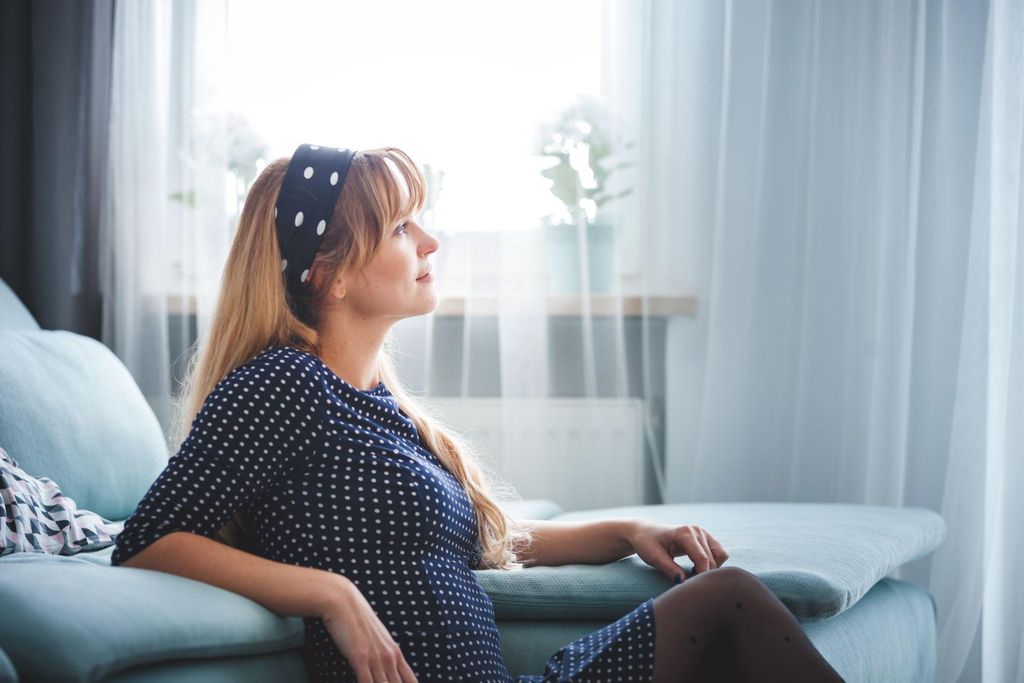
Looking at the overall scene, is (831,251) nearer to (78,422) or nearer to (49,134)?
(78,422)

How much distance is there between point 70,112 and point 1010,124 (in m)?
2.10

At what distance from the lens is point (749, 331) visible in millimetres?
2359

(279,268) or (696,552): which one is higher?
(279,268)

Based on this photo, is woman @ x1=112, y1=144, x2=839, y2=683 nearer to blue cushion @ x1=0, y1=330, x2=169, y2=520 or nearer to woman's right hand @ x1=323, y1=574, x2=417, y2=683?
woman's right hand @ x1=323, y1=574, x2=417, y2=683

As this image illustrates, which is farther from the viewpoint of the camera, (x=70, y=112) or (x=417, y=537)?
(x=70, y=112)

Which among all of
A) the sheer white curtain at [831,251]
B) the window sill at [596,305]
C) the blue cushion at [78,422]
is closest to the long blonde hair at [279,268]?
the blue cushion at [78,422]

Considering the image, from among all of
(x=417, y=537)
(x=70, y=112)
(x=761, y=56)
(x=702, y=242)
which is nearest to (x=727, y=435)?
(x=702, y=242)

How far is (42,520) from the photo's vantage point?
1.45m

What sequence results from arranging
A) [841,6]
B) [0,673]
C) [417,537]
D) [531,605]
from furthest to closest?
[841,6] → [531,605] → [417,537] → [0,673]

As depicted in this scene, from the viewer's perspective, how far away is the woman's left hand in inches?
52.1

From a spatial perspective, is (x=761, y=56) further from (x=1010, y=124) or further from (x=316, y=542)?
(x=316, y=542)

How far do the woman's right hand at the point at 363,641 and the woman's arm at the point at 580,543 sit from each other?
443 mm

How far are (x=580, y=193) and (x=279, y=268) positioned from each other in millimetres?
1258

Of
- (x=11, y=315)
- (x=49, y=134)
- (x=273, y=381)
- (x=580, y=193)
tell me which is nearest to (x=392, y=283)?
(x=273, y=381)
